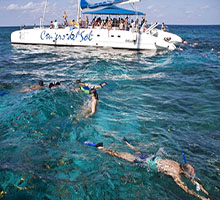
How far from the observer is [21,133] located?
5.99 metres

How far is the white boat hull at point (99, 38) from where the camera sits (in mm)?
21703

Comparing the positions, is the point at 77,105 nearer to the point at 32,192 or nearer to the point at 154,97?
the point at 154,97

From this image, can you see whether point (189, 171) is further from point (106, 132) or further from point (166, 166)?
point (106, 132)

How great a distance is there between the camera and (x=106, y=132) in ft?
21.5

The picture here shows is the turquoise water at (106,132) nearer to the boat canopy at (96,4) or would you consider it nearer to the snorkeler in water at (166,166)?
the snorkeler in water at (166,166)

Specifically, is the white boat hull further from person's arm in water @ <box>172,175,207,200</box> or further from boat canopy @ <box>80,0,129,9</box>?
person's arm in water @ <box>172,175,207,200</box>

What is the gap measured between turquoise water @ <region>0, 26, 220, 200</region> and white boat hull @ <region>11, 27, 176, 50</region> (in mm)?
8886

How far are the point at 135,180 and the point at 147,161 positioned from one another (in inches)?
25.9

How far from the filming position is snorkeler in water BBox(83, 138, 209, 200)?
4.30 m

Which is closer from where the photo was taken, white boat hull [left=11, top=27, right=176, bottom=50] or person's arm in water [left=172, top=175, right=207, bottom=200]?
person's arm in water [left=172, top=175, right=207, bottom=200]

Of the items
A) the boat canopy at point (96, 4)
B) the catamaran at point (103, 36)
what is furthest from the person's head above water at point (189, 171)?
the boat canopy at point (96, 4)

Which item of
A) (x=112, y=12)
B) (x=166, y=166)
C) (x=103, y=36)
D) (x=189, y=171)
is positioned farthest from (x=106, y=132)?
(x=112, y=12)

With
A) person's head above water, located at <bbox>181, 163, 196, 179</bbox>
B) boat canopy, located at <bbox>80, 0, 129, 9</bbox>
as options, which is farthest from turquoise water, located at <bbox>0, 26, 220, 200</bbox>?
boat canopy, located at <bbox>80, 0, 129, 9</bbox>

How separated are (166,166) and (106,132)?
8.05 ft
